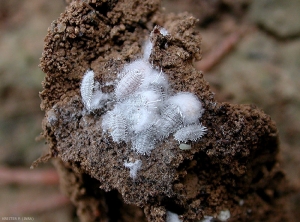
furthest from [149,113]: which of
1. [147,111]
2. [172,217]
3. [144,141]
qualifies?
[172,217]

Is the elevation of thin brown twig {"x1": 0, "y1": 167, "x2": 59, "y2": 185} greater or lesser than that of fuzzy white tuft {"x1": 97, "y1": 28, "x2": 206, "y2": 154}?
greater

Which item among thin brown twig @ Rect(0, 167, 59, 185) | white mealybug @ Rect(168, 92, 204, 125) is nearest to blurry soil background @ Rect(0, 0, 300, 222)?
thin brown twig @ Rect(0, 167, 59, 185)

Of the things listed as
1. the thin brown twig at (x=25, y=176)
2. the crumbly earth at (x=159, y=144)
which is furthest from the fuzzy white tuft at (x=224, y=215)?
the thin brown twig at (x=25, y=176)

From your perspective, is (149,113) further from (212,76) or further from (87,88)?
(212,76)

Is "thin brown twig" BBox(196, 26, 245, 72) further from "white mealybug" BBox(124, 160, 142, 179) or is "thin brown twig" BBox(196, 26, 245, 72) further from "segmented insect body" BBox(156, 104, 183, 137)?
"white mealybug" BBox(124, 160, 142, 179)

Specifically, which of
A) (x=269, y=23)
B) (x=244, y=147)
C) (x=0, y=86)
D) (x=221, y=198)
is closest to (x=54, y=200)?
(x=0, y=86)

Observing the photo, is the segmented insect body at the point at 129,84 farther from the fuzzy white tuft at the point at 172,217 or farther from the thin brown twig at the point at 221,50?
the thin brown twig at the point at 221,50
